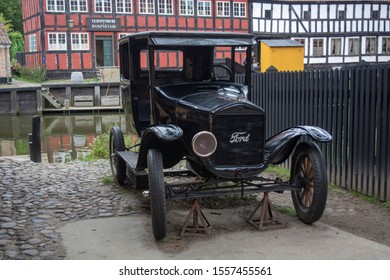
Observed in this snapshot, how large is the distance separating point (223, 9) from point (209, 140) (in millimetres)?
32297

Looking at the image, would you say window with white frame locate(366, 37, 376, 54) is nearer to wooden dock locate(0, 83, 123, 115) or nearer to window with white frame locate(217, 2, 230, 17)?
window with white frame locate(217, 2, 230, 17)

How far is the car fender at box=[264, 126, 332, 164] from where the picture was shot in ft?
18.0

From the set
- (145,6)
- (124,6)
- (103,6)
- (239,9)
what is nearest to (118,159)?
(103,6)

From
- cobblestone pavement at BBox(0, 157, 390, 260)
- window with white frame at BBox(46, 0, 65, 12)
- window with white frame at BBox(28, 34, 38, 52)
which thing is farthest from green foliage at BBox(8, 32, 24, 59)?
cobblestone pavement at BBox(0, 157, 390, 260)

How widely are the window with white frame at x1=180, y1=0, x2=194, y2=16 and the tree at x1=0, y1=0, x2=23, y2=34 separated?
82.0ft

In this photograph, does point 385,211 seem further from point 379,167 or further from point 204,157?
point 204,157

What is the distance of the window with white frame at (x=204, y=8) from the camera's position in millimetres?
35250

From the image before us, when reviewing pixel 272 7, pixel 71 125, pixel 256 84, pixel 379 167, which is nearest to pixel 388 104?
pixel 379 167

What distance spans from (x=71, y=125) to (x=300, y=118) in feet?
55.6

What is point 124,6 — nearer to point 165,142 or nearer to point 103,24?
point 103,24

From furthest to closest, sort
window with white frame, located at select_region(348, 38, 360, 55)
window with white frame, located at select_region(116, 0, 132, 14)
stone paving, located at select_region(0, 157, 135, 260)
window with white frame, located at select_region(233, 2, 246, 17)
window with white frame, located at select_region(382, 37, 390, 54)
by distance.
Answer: window with white frame, located at select_region(382, 37, 390, 54) < window with white frame, located at select_region(348, 38, 360, 55) < window with white frame, located at select_region(233, 2, 246, 17) < window with white frame, located at select_region(116, 0, 132, 14) < stone paving, located at select_region(0, 157, 135, 260)

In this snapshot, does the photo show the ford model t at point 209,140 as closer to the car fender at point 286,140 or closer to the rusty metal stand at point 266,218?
the car fender at point 286,140

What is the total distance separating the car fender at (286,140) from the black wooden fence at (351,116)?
155 centimetres

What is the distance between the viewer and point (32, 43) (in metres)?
35.0
